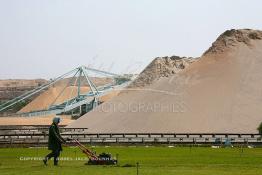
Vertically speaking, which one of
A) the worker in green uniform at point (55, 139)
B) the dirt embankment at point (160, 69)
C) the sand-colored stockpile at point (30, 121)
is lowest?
the sand-colored stockpile at point (30, 121)

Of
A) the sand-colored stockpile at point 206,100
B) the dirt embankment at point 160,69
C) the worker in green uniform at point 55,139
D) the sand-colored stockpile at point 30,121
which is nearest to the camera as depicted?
the worker in green uniform at point 55,139

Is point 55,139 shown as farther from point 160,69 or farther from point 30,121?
point 160,69

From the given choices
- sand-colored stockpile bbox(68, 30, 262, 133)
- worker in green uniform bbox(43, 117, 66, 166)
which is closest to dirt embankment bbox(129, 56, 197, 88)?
sand-colored stockpile bbox(68, 30, 262, 133)

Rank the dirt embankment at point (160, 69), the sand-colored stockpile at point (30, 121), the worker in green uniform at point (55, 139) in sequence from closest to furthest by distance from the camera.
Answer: the worker in green uniform at point (55, 139) < the sand-colored stockpile at point (30, 121) < the dirt embankment at point (160, 69)

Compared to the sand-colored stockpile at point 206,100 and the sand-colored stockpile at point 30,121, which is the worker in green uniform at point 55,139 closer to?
the sand-colored stockpile at point 206,100

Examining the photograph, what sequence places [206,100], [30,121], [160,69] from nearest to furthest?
[206,100] < [30,121] < [160,69]

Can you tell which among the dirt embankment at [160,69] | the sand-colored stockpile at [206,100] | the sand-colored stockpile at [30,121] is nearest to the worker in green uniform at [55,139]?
the sand-colored stockpile at [206,100]

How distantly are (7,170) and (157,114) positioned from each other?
58.6 m

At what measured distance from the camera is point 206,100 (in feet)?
279

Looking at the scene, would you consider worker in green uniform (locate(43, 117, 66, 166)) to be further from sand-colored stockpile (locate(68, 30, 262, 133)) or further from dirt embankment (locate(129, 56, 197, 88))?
dirt embankment (locate(129, 56, 197, 88))

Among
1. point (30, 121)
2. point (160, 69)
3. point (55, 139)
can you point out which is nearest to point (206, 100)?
point (55, 139)

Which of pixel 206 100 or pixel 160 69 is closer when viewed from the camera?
pixel 206 100

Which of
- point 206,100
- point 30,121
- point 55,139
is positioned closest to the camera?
point 55,139

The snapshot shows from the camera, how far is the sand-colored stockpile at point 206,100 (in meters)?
78.6
